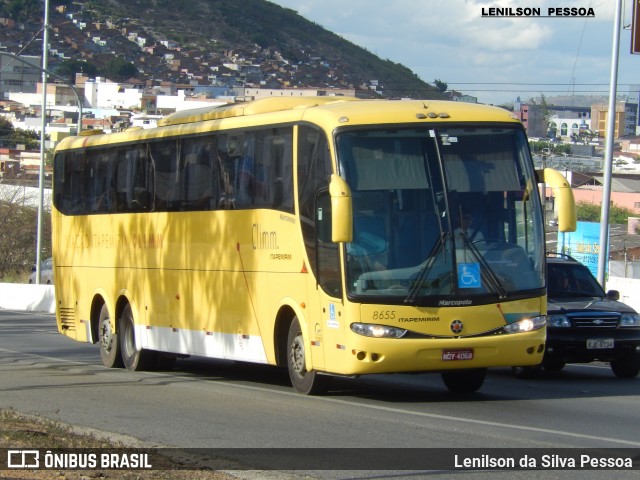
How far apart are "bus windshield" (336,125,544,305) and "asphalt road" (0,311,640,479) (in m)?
1.42

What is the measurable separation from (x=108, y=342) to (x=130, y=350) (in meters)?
0.78

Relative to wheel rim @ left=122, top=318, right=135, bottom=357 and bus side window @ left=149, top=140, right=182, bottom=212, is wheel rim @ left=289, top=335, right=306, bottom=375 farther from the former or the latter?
wheel rim @ left=122, top=318, right=135, bottom=357

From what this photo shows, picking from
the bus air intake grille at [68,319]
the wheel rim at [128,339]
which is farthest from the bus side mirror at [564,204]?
the bus air intake grille at [68,319]

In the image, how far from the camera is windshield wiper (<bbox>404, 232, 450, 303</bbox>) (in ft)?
42.0

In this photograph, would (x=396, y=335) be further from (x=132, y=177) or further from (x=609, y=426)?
(x=132, y=177)

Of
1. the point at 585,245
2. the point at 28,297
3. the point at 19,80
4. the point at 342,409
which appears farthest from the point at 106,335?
the point at 19,80

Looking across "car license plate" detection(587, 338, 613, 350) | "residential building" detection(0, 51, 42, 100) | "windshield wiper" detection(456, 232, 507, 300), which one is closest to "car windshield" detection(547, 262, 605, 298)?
"car license plate" detection(587, 338, 613, 350)

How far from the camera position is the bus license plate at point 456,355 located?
12922 mm

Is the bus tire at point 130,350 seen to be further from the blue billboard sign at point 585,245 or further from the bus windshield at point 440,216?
the blue billboard sign at point 585,245

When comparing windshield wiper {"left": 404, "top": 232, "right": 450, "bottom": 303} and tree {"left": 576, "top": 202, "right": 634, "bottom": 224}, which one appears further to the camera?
tree {"left": 576, "top": 202, "right": 634, "bottom": 224}

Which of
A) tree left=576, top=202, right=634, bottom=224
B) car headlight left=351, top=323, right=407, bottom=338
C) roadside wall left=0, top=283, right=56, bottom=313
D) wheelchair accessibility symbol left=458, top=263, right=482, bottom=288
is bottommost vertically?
roadside wall left=0, top=283, right=56, bottom=313

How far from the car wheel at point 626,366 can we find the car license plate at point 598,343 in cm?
60

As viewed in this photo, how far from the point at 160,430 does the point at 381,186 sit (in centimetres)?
381

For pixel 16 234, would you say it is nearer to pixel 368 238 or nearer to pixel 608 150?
pixel 608 150
